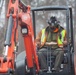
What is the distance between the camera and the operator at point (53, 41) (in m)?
8.45

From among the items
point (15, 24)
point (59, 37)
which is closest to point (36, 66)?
point (59, 37)

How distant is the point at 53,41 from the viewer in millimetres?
8719

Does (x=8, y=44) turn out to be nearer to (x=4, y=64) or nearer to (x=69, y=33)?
(x=4, y=64)

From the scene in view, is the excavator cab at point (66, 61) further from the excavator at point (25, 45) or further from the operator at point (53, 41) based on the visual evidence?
the operator at point (53, 41)

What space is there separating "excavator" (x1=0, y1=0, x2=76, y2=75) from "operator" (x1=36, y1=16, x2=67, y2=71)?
0.52ft

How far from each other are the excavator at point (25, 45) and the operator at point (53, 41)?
159 millimetres

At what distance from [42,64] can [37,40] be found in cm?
68

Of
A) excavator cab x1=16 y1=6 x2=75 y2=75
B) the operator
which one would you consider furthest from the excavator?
the operator

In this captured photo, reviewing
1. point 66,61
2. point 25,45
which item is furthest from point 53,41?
point 25,45

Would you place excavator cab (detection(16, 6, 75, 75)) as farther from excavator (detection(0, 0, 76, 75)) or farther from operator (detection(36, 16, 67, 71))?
operator (detection(36, 16, 67, 71))

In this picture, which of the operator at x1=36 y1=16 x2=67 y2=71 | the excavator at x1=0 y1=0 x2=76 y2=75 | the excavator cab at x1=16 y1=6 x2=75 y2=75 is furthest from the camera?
the operator at x1=36 y1=16 x2=67 y2=71

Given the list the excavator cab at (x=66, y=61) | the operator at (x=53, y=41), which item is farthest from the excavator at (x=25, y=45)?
the operator at (x=53, y=41)

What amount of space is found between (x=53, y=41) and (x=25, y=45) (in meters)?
1.51

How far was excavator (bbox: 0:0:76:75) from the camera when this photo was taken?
6199mm
